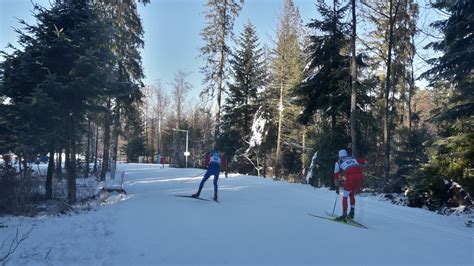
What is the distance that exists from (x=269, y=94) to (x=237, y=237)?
28.7m

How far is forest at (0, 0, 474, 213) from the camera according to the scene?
44.9 ft

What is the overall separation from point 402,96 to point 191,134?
140ft

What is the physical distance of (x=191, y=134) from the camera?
68812 mm

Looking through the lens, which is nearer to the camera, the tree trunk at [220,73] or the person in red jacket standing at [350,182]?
the person in red jacket standing at [350,182]

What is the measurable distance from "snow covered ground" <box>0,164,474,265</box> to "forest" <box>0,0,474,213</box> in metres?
3.85

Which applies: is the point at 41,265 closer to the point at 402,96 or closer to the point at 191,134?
the point at 402,96

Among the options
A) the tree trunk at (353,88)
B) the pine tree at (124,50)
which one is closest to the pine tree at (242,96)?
the pine tree at (124,50)

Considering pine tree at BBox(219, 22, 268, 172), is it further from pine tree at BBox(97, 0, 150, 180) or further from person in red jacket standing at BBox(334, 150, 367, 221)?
Result: person in red jacket standing at BBox(334, 150, 367, 221)

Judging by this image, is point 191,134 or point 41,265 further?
point 191,134

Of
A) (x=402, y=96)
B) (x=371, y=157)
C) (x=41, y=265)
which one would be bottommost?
(x=41, y=265)

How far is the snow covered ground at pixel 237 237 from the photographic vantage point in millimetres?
6562

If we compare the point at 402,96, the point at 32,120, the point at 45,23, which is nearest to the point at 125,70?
the point at 45,23

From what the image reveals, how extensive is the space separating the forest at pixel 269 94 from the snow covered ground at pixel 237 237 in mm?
3853

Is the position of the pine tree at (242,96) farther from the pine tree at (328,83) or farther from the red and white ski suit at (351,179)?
the red and white ski suit at (351,179)
